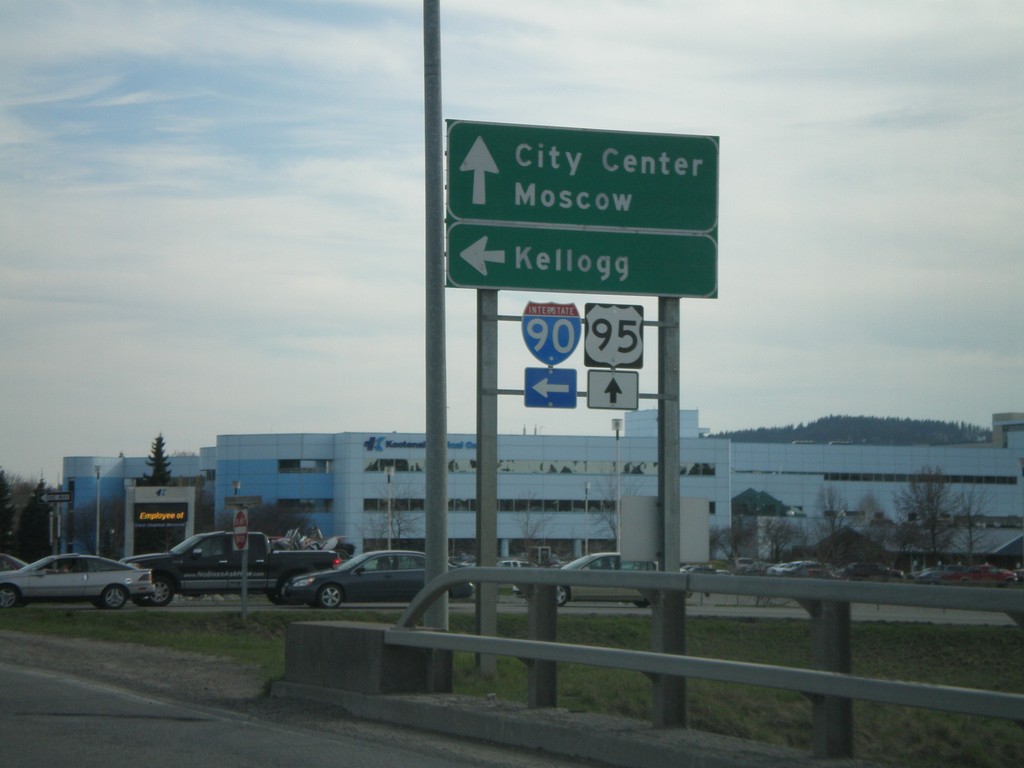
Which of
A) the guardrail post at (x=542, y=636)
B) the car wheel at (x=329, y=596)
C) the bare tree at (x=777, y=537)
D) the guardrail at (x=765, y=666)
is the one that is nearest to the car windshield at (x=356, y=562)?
the car wheel at (x=329, y=596)

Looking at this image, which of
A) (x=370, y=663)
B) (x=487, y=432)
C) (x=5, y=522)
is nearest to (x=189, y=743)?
(x=370, y=663)

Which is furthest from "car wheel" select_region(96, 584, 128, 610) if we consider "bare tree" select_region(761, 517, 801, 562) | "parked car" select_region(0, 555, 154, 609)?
"bare tree" select_region(761, 517, 801, 562)

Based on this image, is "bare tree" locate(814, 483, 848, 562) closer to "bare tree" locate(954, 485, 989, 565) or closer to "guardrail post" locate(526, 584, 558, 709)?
"bare tree" locate(954, 485, 989, 565)

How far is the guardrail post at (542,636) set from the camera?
8.27 m

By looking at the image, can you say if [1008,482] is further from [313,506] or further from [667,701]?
[667,701]

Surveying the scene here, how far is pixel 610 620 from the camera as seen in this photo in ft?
86.7

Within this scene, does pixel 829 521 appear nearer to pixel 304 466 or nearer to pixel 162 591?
pixel 304 466

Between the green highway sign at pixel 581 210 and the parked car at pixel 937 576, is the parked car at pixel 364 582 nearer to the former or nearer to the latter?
the green highway sign at pixel 581 210

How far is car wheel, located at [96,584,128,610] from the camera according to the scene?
95.1 feet

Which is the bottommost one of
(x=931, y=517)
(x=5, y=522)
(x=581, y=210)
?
(x=5, y=522)

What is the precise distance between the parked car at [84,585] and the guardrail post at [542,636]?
23042mm

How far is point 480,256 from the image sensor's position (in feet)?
41.6

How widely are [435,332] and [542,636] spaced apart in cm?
415

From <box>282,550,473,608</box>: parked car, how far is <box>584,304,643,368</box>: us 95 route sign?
18078mm
